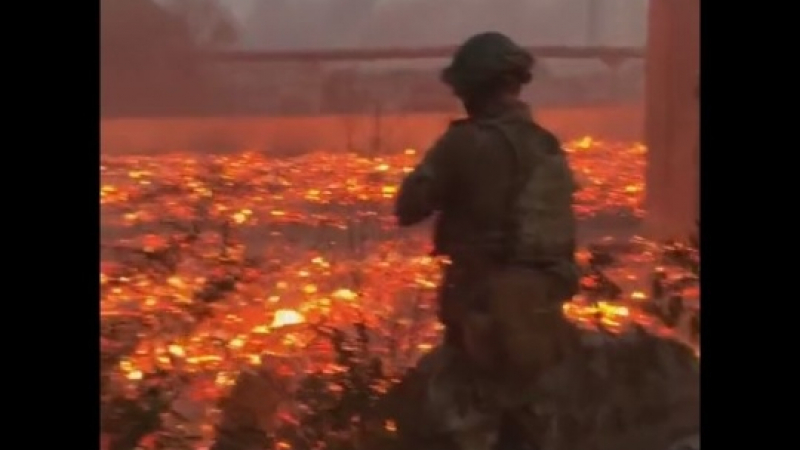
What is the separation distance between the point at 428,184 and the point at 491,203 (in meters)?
0.08

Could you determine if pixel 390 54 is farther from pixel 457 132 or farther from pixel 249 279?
pixel 249 279

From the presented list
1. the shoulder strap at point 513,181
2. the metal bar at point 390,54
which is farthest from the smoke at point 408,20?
the shoulder strap at point 513,181

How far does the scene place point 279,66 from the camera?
1.48 metres

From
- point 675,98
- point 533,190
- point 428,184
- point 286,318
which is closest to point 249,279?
point 286,318

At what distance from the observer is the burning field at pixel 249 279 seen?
1463 mm

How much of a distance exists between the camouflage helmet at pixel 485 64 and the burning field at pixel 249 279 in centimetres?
10

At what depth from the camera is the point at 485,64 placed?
147cm

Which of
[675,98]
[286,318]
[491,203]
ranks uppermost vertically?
[675,98]

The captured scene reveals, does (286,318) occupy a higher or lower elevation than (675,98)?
lower

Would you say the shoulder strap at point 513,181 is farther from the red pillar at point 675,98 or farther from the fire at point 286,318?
the fire at point 286,318

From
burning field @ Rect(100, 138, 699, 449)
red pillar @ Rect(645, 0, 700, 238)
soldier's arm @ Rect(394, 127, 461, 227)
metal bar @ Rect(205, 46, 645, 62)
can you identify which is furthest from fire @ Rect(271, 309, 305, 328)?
red pillar @ Rect(645, 0, 700, 238)

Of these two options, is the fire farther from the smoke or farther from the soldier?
the smoke
